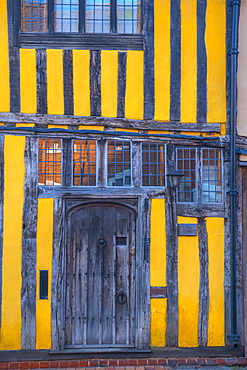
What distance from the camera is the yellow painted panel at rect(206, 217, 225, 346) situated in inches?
260

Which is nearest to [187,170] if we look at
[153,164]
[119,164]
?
[153,164]

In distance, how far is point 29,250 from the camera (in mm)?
6500

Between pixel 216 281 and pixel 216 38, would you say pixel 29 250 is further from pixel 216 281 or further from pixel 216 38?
pixel 216 38

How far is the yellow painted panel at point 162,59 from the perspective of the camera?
6684 mm

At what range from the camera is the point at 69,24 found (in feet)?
22.0

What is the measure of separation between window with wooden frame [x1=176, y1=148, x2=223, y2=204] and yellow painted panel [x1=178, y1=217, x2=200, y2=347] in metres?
0.45

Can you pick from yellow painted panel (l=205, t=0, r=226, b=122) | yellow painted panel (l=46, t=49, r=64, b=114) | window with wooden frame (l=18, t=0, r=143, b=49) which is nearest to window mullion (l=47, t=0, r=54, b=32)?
window with wooden frame (l=18, t=0, r=143, b=49)

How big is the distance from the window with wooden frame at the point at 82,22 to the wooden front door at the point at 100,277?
2.62m

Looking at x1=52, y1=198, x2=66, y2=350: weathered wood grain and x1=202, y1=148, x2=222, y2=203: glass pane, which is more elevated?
x1=202, y1=148, x2=222, y2=203: glass pane

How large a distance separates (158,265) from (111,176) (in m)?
1.58

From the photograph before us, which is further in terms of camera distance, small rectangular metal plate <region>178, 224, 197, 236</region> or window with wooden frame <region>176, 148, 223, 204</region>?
window with wooden frame <region>176, 148, 223, 204</region>

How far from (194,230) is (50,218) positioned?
226 cm

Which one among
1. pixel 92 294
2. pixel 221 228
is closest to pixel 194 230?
pixel 221 228

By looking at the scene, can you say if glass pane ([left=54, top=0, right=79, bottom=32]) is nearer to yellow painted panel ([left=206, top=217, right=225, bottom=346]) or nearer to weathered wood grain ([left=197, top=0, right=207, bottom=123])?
weathered wood grain ([left=197, top=0, right=207, bottom=123])
